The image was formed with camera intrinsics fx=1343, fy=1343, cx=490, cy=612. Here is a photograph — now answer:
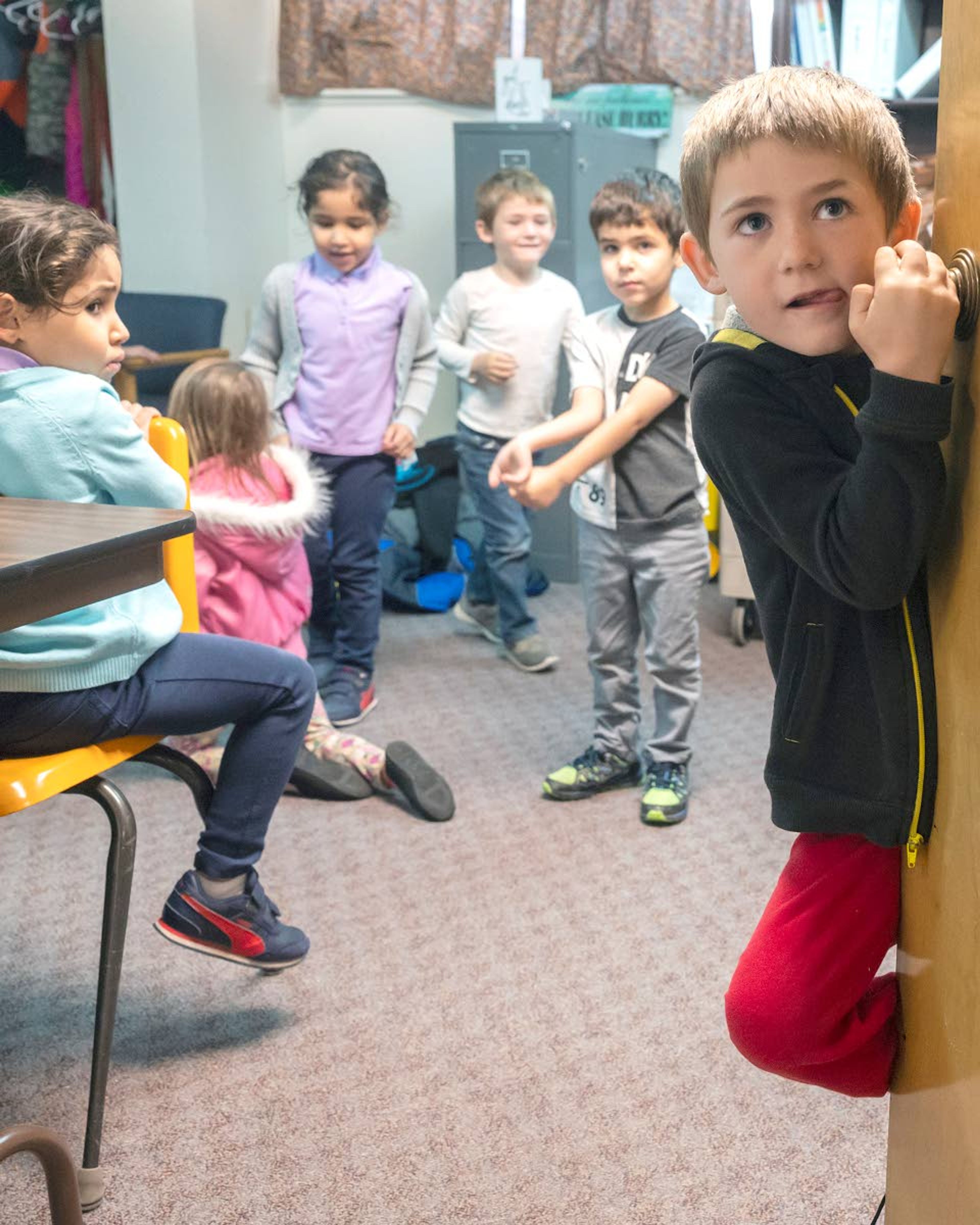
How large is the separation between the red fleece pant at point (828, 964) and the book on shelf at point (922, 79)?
308 centimetres

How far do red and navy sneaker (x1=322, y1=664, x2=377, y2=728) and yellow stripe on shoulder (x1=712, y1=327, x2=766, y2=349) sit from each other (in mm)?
2090

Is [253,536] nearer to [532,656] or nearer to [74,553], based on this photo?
[532,656]

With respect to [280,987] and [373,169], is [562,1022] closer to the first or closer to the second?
[280,987]

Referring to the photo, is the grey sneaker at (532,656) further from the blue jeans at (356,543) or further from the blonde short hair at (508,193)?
the blonde short hair at (508,193)

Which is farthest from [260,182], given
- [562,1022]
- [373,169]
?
[562,1022]

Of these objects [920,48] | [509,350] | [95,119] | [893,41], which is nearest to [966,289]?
[509,350]

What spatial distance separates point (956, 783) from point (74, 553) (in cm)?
65

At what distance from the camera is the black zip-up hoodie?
0.82 metres

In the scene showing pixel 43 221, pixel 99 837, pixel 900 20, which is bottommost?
pixel 99 837

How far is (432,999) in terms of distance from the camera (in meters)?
1.85

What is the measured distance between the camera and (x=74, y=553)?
102 centimetres

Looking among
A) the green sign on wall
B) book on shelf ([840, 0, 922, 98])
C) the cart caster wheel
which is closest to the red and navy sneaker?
the cart caster wheel

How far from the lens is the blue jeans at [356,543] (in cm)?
309

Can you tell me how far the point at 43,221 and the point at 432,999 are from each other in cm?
112
